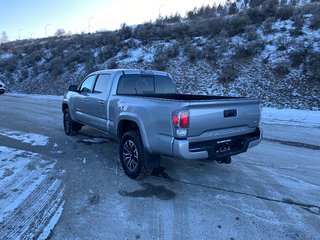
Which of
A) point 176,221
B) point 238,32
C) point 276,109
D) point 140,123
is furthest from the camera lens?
point 238,32

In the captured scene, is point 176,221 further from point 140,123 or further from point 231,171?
point 231,171

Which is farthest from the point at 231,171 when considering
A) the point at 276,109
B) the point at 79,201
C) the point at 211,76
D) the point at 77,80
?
the point at 77,80

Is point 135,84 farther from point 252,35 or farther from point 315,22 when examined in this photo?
point 315,22

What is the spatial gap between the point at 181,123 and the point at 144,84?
91.0 inches

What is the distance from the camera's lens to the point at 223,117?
14.2 feet

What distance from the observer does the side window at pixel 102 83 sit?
6020 millimetres

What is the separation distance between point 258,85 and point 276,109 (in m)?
2.80

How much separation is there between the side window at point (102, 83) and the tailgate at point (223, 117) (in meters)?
2.56

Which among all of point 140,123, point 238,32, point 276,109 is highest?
point 238,32

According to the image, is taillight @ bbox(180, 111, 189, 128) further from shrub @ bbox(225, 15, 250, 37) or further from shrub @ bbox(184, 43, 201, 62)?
shrub @ bbox(225, 15, 250, 37)

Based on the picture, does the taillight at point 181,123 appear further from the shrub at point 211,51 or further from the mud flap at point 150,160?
the shrub at point 211,51

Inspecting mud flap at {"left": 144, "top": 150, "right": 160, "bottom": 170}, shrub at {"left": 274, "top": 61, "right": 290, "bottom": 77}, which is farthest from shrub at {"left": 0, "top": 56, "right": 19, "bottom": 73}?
mud flap at {"left": 144, "top": 150, "right": 160, "bottom": 170}

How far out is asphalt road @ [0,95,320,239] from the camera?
346 cm

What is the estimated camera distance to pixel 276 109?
12.4m
